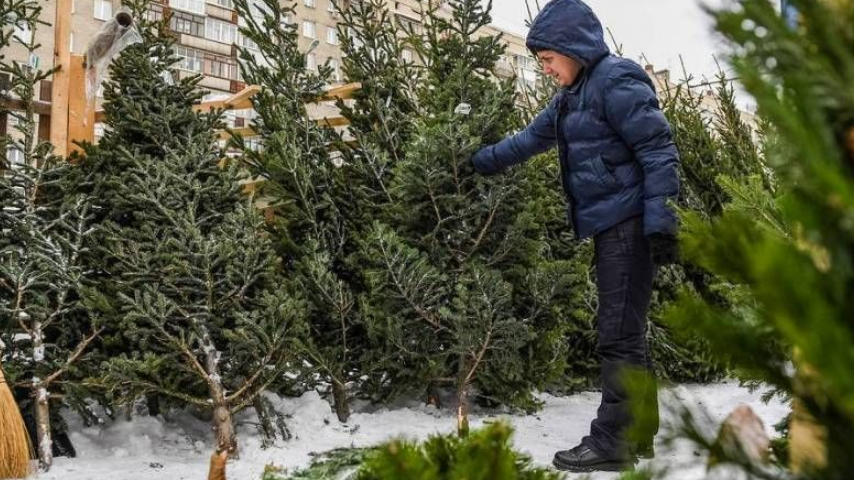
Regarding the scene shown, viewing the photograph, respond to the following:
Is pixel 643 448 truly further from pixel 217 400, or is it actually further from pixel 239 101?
pixel 239 101

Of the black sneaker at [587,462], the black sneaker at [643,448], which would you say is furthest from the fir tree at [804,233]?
the black sneaker at [587,462]

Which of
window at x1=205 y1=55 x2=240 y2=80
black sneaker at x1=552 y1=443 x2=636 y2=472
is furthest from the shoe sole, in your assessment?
window at x1=205 y1=55 x2=240 y2=80

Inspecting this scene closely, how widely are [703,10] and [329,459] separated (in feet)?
4.50

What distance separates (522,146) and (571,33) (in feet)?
2.10

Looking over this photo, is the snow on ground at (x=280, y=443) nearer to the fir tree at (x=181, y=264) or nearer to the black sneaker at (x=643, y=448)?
the fir tree at (x=181, y=264)

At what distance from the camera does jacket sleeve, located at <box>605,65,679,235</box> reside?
2850 mm

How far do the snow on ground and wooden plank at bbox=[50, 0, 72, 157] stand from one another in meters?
1.54

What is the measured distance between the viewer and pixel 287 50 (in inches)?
161

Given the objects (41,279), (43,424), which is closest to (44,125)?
(41,279)

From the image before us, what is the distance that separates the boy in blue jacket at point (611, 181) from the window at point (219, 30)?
27131 millimetres

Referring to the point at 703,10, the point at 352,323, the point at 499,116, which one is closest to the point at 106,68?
the point at 352,323

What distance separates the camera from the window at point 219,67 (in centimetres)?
2742

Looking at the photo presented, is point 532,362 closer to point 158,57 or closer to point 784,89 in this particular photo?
point 158,57

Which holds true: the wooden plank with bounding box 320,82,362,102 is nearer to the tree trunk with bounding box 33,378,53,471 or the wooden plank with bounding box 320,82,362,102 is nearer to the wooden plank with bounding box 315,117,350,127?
the wooden plank with bounding box 315,117,350,127
